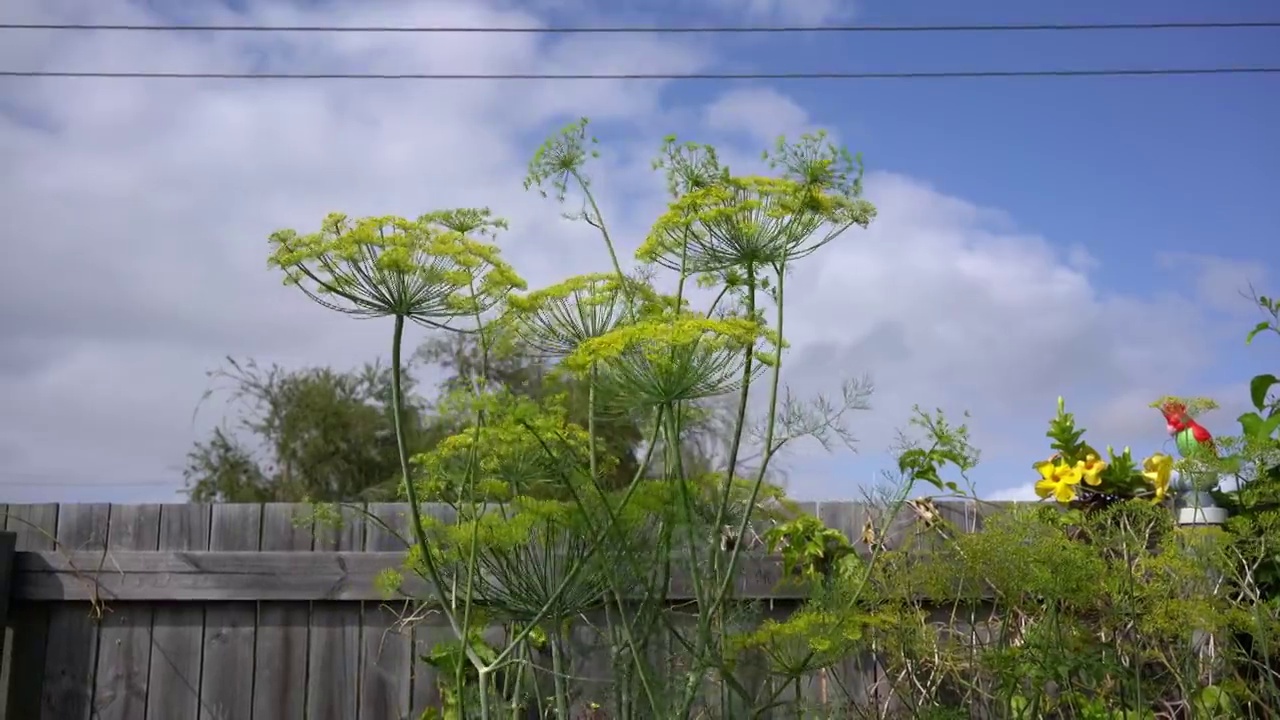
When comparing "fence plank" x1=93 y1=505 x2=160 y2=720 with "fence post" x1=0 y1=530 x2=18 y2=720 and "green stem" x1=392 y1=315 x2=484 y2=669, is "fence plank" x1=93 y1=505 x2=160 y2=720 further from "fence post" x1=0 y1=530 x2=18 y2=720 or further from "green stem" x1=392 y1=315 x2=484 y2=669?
"green stem" x1=392 y1=315 x2=484 y2=669

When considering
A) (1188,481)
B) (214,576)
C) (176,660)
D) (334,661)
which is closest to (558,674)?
(334,661)

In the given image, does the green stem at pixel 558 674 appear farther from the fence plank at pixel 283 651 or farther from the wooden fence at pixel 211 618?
the fence plank at pixel 283 651

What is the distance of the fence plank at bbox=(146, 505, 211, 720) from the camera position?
4.48 meters

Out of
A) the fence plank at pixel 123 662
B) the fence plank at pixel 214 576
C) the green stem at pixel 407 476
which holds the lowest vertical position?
the fence plank at pixel 123 662

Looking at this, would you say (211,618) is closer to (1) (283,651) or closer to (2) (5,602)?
(1) (283,651)

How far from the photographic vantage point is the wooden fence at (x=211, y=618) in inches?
171

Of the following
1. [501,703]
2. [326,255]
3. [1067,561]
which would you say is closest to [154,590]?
[501,703]

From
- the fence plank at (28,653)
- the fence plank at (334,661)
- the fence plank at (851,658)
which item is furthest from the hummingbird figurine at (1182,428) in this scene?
the fence plank at (28,653)

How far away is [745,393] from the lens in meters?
2.67

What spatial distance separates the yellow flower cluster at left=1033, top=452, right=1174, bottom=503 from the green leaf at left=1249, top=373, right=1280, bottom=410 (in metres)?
0.41

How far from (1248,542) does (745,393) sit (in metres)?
2.10

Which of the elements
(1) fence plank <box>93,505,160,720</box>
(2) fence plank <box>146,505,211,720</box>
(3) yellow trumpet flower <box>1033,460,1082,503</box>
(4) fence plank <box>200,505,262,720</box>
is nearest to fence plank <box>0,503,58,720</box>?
(1) fence plank <box>93,505,160,720</box>

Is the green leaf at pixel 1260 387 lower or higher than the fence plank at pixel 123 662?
higher

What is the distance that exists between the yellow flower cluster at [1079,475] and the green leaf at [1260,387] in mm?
410
